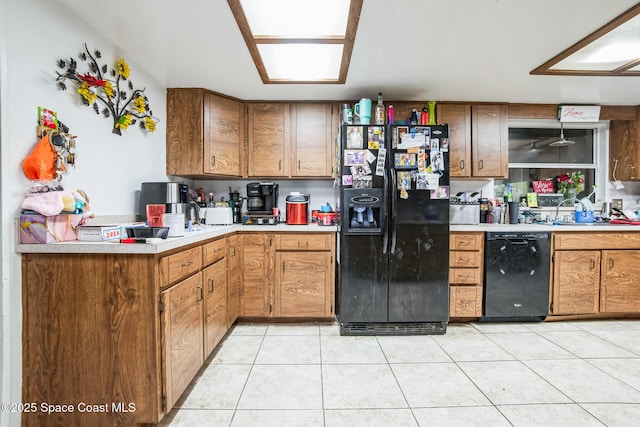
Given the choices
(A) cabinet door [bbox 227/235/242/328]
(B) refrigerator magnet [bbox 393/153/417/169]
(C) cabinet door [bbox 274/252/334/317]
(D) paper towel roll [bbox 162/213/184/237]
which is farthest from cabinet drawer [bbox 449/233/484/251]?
(D) paper towel roll [bbox 162/213/184/237]

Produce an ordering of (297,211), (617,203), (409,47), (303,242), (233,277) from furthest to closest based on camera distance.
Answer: (617,203), (297,211), (303,242), (233,277), (409,47)

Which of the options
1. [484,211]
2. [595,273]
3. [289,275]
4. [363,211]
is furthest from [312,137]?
[595,273]

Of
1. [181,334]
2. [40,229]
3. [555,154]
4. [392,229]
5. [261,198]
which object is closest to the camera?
[40,229]

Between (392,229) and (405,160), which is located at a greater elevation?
(405,160)

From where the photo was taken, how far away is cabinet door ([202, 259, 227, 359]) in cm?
181

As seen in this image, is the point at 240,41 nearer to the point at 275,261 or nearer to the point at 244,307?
the point at 275,261

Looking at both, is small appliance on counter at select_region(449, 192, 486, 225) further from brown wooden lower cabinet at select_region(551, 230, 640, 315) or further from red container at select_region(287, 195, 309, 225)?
red container at select_region(287, 195, 309, 225)

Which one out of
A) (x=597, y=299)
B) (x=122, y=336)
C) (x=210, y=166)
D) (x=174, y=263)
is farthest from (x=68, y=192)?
(x=597, y=299)

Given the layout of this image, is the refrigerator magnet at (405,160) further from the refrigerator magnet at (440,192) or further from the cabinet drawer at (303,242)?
the cabinet drawer at (303,242)

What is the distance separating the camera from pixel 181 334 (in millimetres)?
1473

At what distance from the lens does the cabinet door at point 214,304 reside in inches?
71.2

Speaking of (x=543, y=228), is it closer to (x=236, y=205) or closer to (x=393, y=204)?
(x=393, y=204)

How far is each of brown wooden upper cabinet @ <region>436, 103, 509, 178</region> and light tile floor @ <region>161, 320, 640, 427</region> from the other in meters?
1.55

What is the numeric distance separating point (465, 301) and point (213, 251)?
7.22ft
